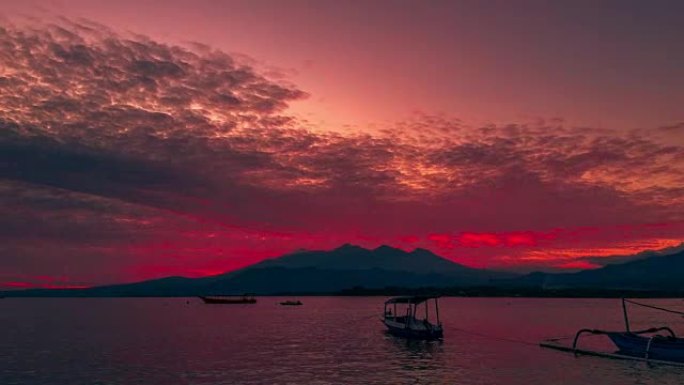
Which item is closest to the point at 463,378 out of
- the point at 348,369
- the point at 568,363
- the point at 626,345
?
the point at 348,369

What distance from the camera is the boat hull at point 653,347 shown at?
61.2 m

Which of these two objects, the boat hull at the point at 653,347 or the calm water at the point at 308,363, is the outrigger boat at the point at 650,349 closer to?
the boat hull at the point at 653,347

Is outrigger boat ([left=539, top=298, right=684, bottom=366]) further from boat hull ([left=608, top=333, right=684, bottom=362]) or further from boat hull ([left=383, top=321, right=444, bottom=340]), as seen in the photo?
boat hull ([left=383, top=321, right=444, bottom=340])

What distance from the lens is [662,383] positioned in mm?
51531

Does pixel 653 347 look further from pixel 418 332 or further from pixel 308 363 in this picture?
pixel 308 363

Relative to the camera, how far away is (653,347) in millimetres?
63812

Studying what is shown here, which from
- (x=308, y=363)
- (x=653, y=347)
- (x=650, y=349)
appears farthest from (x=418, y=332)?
(x=653, y=347)

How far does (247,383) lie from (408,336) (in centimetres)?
4087

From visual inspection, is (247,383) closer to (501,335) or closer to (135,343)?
(135,343)

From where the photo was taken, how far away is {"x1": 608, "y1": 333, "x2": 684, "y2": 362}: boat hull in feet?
201

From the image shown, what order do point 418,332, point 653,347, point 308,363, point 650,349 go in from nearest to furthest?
point 653,347 → point 650,349 → point 308,363 → point 418,332

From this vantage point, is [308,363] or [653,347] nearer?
[653,347]

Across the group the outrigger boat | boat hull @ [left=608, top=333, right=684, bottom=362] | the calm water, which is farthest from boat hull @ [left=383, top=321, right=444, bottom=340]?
boat hull @ [left=608, top=333, right=684, bottom=362]

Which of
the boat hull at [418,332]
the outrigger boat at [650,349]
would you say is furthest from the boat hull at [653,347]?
the boat hull at [418,332]
